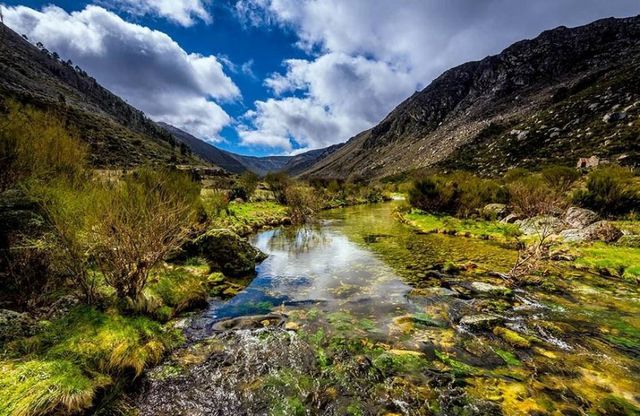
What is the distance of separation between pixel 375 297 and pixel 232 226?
1180 centimetres

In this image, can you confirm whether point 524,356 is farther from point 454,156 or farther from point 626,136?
point 454,156

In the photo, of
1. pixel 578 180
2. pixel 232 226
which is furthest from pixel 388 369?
pixel 578 180

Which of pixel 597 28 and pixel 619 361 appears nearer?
pixel 619 361

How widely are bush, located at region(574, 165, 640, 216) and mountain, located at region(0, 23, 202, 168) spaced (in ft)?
83.5

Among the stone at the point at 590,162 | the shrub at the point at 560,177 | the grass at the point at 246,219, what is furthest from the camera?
the stone at the point at 590,162

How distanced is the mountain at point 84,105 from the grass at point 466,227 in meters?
18.6

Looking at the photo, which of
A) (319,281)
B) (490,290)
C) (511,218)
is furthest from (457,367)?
(511,218)

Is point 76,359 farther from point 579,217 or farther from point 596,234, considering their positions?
point 579,217

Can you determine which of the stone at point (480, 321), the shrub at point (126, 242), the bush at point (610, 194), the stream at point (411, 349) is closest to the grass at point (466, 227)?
the bush at point (610, 194)

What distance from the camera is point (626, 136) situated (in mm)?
42594

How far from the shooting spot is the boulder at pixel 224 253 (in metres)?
11.7

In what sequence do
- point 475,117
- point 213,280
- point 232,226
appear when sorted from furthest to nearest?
point 475,117, point 232,226, point 213,280

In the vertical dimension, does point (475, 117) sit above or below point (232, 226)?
above

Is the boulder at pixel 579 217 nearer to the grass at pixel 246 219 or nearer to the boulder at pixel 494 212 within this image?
the boulder at pixel 494 212
